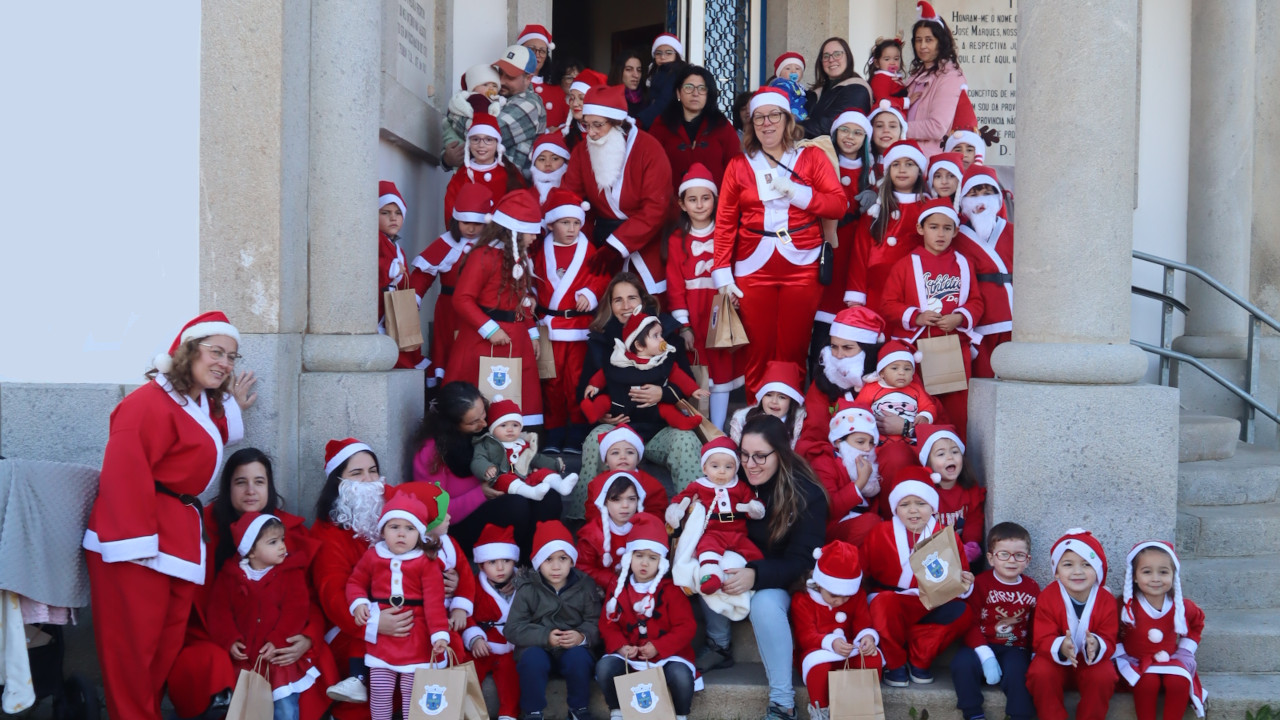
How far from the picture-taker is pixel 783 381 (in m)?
5.83

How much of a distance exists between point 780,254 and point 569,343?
1263 mm

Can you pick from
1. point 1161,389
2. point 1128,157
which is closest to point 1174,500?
point 1161,389

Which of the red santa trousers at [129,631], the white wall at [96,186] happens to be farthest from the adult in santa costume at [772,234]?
the red santa trousers at [129,631]

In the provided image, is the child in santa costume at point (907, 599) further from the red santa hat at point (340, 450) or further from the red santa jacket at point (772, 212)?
the red santa hat at point (340, 450)

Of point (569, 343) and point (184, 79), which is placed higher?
point (184, 79)

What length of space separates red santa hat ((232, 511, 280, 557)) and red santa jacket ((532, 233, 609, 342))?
2.19 meters

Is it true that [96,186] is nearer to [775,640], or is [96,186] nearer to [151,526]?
[151,526]

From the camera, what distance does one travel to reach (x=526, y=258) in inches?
249

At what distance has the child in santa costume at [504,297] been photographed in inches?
244

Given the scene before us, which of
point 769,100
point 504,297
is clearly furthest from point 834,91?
point 504,297

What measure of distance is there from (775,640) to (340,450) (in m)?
2.05

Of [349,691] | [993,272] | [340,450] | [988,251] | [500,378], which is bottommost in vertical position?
[349,691]

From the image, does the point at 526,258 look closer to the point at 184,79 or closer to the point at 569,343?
the point at 569,343

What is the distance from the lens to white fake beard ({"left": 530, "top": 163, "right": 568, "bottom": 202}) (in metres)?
6.80
